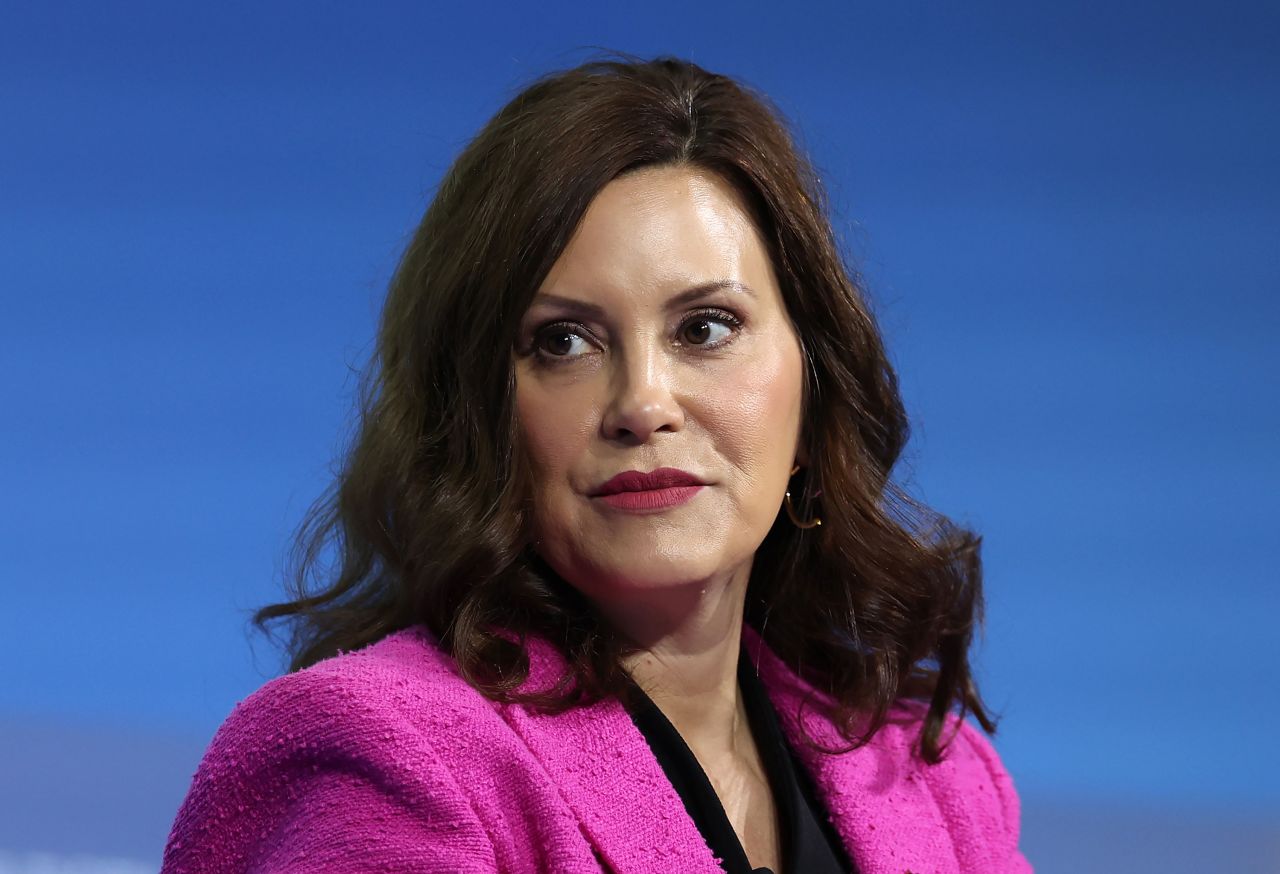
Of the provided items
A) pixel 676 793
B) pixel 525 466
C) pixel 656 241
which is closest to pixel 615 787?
pixel 676 793

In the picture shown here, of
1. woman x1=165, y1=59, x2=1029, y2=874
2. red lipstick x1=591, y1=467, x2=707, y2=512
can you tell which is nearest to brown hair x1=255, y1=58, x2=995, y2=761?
woman x1=165, y1=59, x2=1029, y2=874

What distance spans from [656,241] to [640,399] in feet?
0.61

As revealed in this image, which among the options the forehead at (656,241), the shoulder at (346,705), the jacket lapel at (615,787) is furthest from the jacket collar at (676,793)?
the forehead at (656,241)

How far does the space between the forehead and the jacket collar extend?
16.8 inches

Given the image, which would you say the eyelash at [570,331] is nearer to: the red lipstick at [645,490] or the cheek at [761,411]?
the cheek at [761,411]

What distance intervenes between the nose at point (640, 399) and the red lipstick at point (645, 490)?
4 cm

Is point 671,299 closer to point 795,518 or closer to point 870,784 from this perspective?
point 795,518

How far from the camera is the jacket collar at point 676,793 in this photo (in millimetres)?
1834

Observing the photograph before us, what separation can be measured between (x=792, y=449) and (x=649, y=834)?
504 millimetres

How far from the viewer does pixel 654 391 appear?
6.22 feet

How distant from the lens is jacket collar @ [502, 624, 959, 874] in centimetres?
183

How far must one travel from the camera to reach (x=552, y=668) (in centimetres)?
196

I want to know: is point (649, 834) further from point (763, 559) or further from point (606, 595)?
point (763, 559)

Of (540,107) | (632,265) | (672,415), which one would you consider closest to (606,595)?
(672,415)
